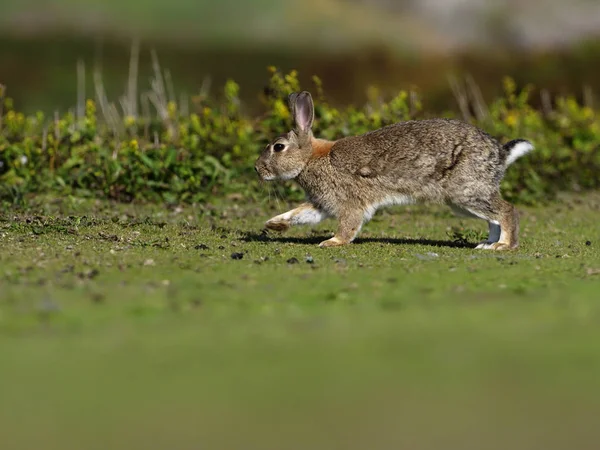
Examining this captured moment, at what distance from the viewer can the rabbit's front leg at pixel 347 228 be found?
1055 centimetres

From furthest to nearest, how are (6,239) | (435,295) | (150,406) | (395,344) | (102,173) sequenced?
(102,173), (6,239), (435,295), (395,344), (150,406)

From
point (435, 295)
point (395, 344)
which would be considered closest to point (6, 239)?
point (435, 295)

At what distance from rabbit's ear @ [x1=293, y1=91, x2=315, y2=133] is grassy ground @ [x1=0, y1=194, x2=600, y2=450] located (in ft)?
5.56

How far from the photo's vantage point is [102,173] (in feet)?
46.1

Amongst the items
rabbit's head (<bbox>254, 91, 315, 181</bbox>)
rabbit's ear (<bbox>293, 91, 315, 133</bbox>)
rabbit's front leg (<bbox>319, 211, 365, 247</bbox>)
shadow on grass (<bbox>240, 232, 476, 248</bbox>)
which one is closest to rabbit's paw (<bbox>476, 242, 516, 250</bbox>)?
shadow on grass (<bbox>240, 232, 476, 248</bbox>)

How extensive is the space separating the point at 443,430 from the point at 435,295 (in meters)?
2.75

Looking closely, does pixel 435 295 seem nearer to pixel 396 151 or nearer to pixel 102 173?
pixel 396 151

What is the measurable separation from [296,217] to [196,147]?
4406 mm

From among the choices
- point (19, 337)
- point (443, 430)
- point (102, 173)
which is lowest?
point (102, 173)

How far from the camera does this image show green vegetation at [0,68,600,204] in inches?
551

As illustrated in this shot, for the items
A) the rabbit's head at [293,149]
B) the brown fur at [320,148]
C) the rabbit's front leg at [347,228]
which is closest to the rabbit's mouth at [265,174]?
the rabbit's head at [293,149]

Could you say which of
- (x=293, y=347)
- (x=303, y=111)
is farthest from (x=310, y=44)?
(x=293, y=347)

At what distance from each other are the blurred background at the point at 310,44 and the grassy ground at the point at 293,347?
45.6 feet

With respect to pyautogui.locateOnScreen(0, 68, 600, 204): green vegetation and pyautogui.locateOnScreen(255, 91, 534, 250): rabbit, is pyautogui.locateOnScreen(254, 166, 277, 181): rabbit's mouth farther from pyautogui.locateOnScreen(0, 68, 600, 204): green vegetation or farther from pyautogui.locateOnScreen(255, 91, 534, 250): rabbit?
pyautogui.locateOnScreen(0, 68, 600, 204): green vegetation
